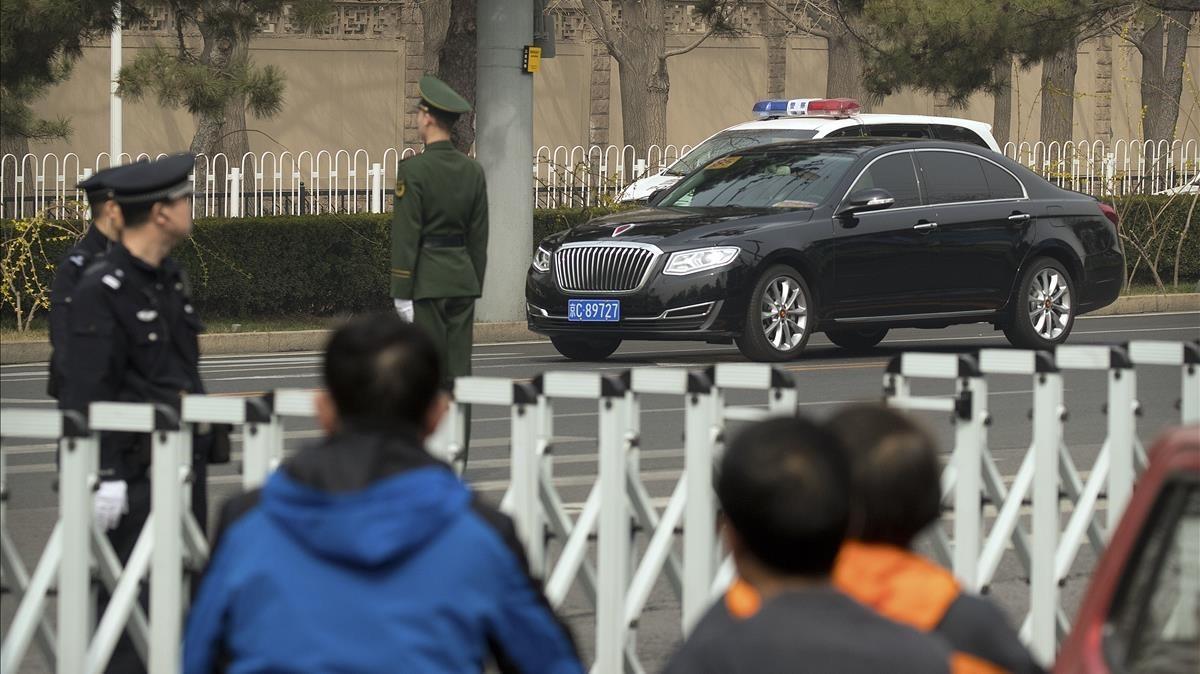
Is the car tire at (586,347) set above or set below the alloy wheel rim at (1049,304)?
below

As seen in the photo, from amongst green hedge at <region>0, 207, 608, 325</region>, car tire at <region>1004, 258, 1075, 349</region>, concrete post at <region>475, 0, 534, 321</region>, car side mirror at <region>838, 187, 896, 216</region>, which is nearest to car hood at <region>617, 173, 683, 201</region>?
concrete post at <region>475, 0, 534, 321</region>

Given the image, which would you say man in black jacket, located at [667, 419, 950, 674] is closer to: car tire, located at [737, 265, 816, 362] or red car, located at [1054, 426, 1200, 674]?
red car, located at [1054, 426, 1200, 674]

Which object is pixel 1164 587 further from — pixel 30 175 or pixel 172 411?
pixel 30 175

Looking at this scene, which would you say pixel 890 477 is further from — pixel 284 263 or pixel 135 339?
pixel 284 263

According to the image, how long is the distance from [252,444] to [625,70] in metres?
32.4

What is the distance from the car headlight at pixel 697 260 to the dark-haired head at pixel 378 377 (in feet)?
39.7

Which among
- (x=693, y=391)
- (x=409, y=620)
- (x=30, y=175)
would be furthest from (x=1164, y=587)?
(x=30, y=175)

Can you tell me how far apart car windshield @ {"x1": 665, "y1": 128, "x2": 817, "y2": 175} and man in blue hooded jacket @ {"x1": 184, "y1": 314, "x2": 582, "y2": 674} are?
18327 millimetres

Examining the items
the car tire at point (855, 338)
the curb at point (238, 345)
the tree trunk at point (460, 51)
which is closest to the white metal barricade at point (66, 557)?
the curb at point (238, 345)

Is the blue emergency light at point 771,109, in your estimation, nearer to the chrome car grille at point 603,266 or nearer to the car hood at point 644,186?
the car hood at point 644,186

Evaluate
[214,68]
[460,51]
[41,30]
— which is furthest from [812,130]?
[41,30]

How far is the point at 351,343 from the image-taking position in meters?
3.35

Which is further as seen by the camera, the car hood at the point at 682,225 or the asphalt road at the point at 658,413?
the car hood at the point at 682,225

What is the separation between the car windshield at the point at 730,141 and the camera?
72.2 feet
